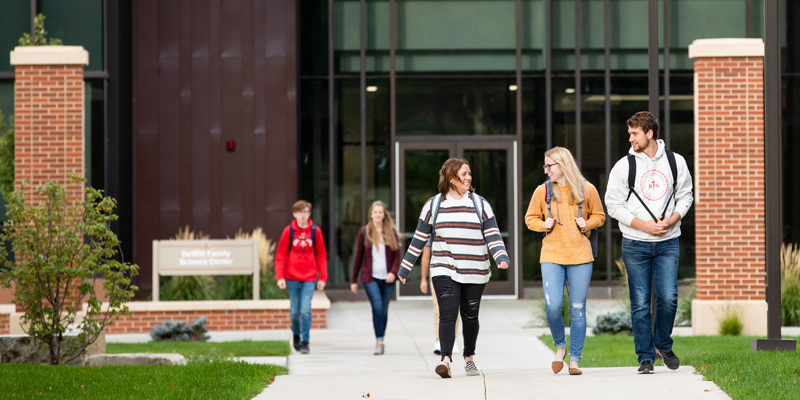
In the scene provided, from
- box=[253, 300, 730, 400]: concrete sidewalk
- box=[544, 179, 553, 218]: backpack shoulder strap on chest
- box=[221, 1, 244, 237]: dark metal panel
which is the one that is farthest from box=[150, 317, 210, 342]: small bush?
box=[544, 179, 553, 218]: backpack shoulder strap on chest

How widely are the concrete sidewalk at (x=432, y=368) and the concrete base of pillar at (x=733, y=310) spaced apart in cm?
207

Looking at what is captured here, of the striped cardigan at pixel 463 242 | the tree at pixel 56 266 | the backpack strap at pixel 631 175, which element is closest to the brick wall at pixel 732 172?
the backpack strap at pixel 631 175

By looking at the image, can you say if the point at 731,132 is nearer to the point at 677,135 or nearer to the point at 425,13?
the point at 677,135

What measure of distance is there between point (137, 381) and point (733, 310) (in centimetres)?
739

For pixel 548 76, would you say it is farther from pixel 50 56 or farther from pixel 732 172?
pixel 50 56

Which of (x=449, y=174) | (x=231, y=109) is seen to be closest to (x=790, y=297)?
(x=449, y=174)

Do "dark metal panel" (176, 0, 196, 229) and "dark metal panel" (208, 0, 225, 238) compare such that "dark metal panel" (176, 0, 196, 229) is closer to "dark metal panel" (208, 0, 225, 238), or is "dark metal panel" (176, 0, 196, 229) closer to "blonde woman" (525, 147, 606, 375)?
"dark metal panel" (208, 0, 225, 238)

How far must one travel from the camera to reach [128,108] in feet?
52.5

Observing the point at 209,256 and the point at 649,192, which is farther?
the point at 209,256

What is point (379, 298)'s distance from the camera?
32.3 feet

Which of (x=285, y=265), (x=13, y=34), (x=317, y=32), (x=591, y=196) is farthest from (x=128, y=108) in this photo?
(x=591, y=196)

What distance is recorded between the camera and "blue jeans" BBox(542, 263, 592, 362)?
6574 mm

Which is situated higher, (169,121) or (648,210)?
(169,121)

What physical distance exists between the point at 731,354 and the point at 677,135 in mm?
9510
